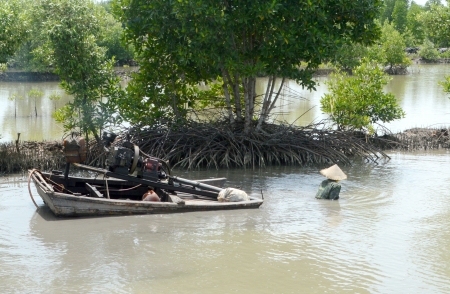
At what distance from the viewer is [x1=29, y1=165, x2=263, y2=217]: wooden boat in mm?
9594

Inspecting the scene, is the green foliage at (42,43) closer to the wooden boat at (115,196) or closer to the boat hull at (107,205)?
the wooden boat at (115,196)

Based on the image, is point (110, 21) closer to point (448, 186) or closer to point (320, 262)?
point (448, 186)

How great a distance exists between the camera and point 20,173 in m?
12.8

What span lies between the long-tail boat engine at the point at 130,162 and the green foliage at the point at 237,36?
3.45 metres

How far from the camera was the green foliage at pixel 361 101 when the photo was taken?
51.5 feet

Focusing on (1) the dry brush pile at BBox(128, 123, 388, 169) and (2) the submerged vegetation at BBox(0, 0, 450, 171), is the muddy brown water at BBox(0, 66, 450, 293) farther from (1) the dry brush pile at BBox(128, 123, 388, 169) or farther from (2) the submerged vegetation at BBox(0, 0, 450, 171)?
(2) the submerged vegetation at BBox(0, 0, 450, 171)

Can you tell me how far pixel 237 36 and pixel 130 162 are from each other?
529 cm

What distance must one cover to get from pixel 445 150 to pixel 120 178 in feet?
31.0

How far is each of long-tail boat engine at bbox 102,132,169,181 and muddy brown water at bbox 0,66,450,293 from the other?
0.68 meters

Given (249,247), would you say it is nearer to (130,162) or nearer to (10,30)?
(130,162)

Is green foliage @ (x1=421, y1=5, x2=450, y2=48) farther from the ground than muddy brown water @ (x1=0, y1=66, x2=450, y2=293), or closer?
farther from the ground

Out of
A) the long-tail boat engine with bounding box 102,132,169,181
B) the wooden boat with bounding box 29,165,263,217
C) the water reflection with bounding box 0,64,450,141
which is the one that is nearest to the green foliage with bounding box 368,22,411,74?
the water reflection with bounding box 0,64,450,141

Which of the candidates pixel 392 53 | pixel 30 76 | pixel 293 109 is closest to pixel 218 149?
pixel 293 109

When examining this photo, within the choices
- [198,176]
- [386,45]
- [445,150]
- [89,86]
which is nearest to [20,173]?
[89,86]
